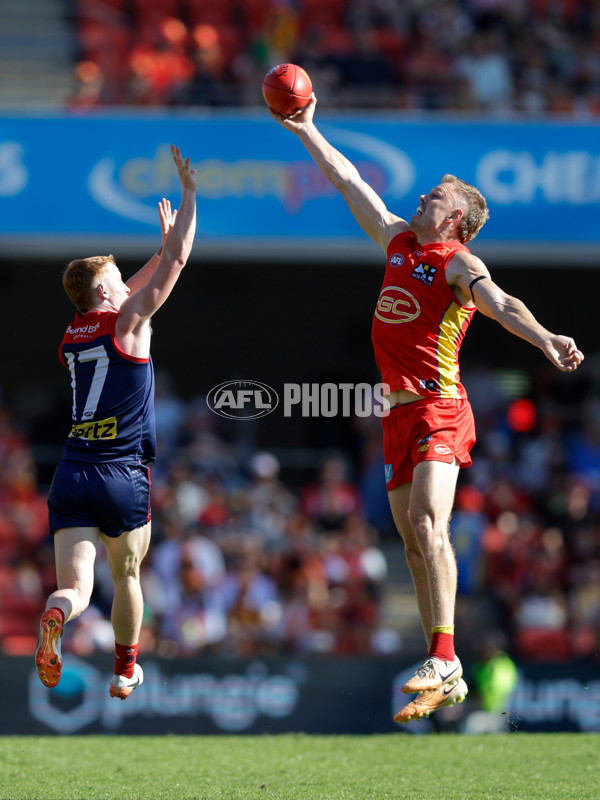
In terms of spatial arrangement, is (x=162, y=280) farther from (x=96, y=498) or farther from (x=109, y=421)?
(x=96, y=498)

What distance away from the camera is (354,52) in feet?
45.0

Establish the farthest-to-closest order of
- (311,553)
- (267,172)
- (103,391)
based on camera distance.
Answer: (267,172) → (311,553) → (103,391)

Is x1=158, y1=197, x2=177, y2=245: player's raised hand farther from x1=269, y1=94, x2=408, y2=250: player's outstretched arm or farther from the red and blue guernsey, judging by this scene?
x1=269, y1=94, x2=408, y2=250: player's outstretched arm

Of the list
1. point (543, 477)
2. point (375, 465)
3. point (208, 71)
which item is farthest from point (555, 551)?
point (208, 71)

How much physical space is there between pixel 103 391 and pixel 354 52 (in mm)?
9176

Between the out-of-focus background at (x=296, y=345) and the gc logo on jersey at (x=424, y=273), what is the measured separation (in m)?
4.76

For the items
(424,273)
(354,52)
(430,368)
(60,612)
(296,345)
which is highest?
(354,52)

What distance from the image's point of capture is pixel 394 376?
6000 mm

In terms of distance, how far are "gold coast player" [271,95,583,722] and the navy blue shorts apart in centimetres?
136

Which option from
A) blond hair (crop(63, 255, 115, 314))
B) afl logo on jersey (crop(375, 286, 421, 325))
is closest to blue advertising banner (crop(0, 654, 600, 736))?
afl logo on jersey (crop(375, 286, 421, 325))

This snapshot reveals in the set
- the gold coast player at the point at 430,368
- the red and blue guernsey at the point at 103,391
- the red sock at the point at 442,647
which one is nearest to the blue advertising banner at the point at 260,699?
the gold coast player at the point at 430,368

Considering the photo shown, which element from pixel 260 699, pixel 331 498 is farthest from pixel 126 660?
pixel 331 498

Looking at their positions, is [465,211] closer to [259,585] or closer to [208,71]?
[259,585]

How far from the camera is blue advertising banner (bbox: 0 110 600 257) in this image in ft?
41.7
